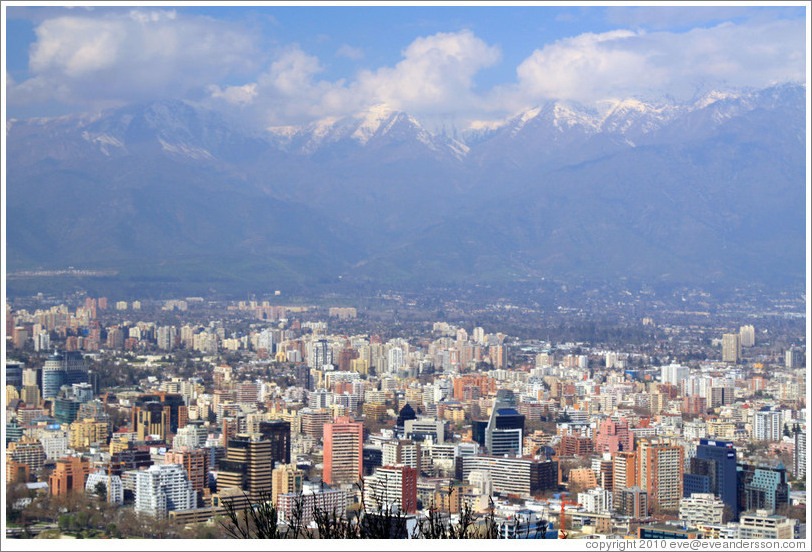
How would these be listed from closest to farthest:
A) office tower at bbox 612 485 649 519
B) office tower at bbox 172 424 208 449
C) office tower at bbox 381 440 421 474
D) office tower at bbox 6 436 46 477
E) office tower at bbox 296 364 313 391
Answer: office tower at bbox 612 485 649 519 < office tower at bbox 6 436 46 477 < office tower at bbox 381 440 421 474 < office tower at bbox 172 424 208 449 < office tower at bbox 296 364 313 391

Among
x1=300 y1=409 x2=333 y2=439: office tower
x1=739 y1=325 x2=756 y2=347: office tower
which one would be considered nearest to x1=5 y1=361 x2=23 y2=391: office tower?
x1=300 y1=409 x2=333 y2=439: office tower

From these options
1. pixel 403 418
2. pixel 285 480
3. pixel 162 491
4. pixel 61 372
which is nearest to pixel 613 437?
pixel 403 418

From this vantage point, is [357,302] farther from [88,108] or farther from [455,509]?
[455,509]

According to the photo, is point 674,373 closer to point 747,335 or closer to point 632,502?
point 747,335

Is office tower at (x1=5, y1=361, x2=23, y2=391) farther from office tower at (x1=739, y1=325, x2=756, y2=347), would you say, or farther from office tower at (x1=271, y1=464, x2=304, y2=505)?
office tower at (x1=739, y1=325, x2=756, y2=347)

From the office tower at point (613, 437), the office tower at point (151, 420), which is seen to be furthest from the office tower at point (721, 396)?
the office tower at point (151, 420)
